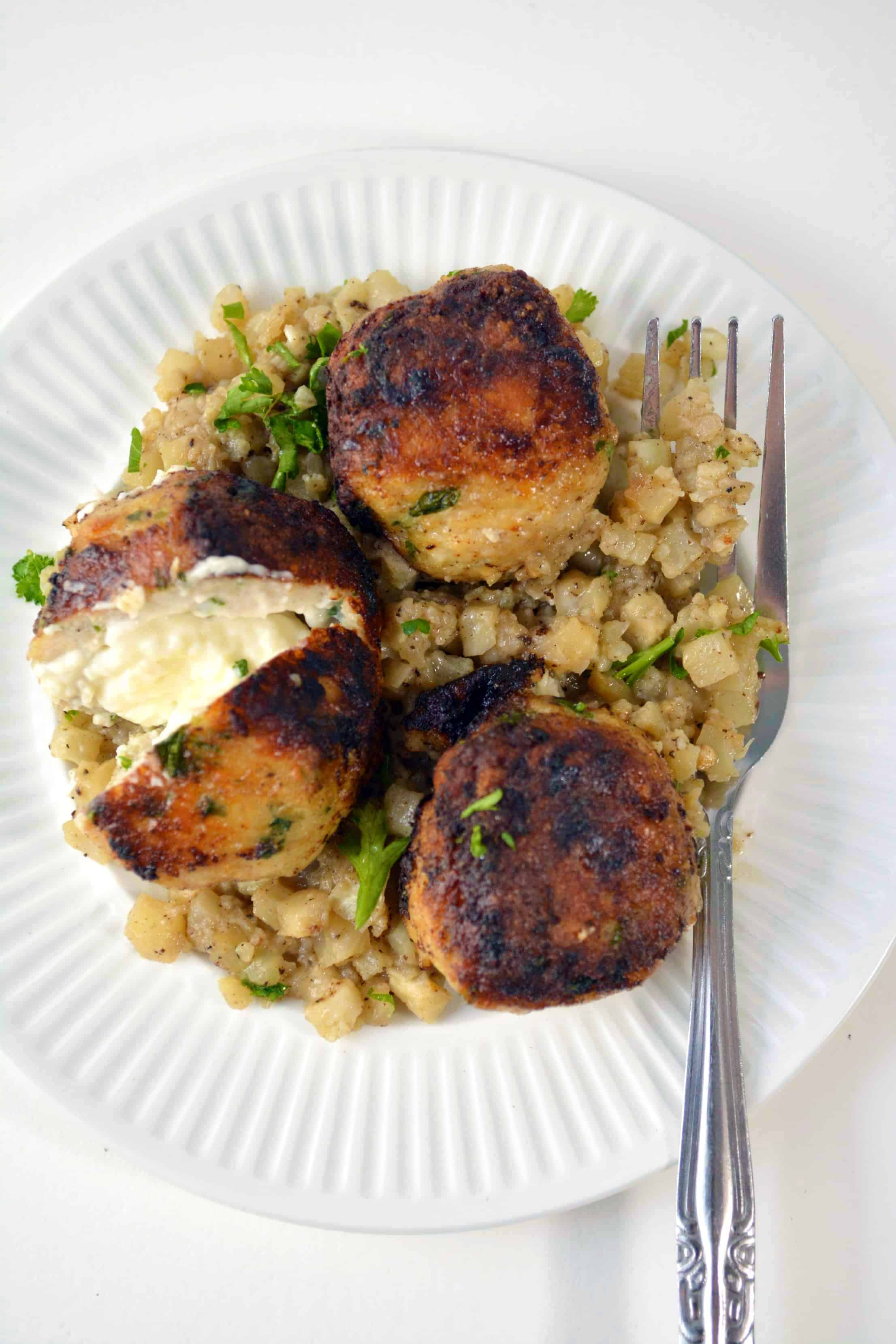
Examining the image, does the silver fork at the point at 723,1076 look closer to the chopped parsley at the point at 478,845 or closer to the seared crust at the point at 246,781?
the chopped parsley at the point at 478,845

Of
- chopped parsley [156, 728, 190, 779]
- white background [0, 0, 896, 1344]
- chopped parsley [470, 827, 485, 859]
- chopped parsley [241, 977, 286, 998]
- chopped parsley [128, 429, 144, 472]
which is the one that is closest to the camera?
chopped parsley [156, 728, 190, 779]

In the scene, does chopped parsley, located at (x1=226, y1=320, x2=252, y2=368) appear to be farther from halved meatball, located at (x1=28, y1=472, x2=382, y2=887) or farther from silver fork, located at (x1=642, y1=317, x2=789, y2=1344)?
silver fork, located at (x1=642, y1=317, x2=789, y2=1344)

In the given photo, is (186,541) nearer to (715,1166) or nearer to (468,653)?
(468,653)

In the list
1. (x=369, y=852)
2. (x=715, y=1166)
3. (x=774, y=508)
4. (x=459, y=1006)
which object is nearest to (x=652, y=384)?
(x=774, y=508)

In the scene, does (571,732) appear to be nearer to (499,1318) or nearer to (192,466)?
(192,466)

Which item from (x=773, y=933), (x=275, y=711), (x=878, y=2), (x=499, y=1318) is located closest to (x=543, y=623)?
(x=275, y=711)

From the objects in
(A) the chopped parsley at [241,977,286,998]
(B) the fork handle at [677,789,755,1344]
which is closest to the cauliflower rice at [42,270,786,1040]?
(A) the chopped parsley at [241,977,286,998]
